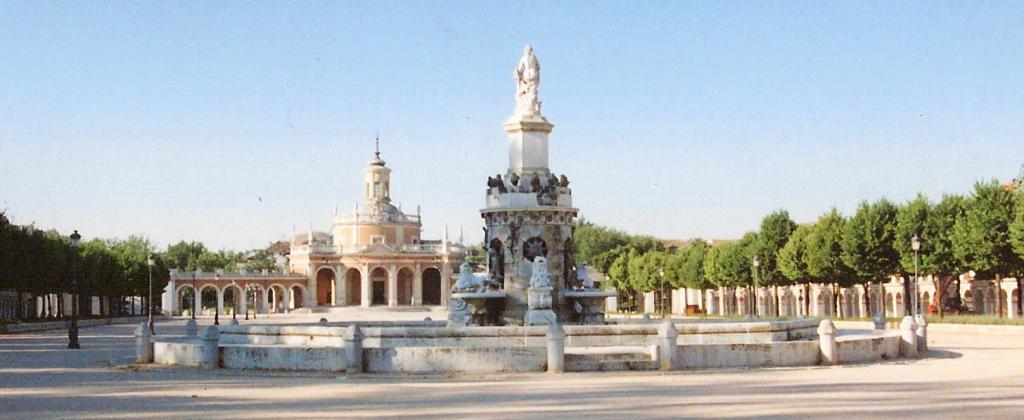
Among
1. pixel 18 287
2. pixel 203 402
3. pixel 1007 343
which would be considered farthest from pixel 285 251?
pixel 203 402

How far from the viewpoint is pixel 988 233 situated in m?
57.2

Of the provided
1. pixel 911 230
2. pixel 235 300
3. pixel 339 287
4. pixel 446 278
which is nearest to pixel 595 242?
pixel 446 278

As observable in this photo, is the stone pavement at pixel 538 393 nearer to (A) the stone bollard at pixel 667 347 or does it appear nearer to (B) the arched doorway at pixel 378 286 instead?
(A) the stone bollard at pixel 667 347

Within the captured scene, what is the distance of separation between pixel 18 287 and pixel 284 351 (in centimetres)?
5392

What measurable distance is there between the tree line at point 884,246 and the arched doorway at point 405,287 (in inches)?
2061

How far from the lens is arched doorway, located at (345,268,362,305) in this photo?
462ft

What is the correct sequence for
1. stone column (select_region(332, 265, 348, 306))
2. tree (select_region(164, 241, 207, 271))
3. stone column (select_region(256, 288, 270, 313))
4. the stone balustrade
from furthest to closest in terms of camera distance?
tree (select_region(164, 241, 207, 271))
stone column (select_region(256, 288, 270, 313))
stone column (select_region(332, 265, 348, 306))
the stone balustrade

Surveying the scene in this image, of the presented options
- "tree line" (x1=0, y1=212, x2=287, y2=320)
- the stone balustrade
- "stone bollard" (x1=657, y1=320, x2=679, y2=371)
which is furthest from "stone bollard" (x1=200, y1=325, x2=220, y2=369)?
"tree line" (x1=0, y1=212, x2=287, y2=320)

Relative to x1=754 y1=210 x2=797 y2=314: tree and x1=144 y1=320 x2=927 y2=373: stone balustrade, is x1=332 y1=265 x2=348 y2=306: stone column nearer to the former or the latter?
x1=754 y1=210 x2=797 y2=314: tree

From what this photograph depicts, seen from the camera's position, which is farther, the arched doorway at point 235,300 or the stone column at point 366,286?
the stone column at point 366,286

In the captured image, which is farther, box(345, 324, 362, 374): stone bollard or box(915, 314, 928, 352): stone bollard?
box(915, 314, 928, 352): stone bollard

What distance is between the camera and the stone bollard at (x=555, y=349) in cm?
2527

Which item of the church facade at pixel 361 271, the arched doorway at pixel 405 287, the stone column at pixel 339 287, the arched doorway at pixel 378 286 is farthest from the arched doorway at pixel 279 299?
the arched doorway at pixel 405 287

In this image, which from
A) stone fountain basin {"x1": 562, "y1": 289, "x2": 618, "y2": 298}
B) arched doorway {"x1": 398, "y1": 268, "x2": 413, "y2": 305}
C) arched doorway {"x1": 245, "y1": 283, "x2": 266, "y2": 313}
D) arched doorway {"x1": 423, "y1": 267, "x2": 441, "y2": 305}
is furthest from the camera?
arched doorway {"x1": 423, "y1": 267, "x2": 441, "y2": 305}
